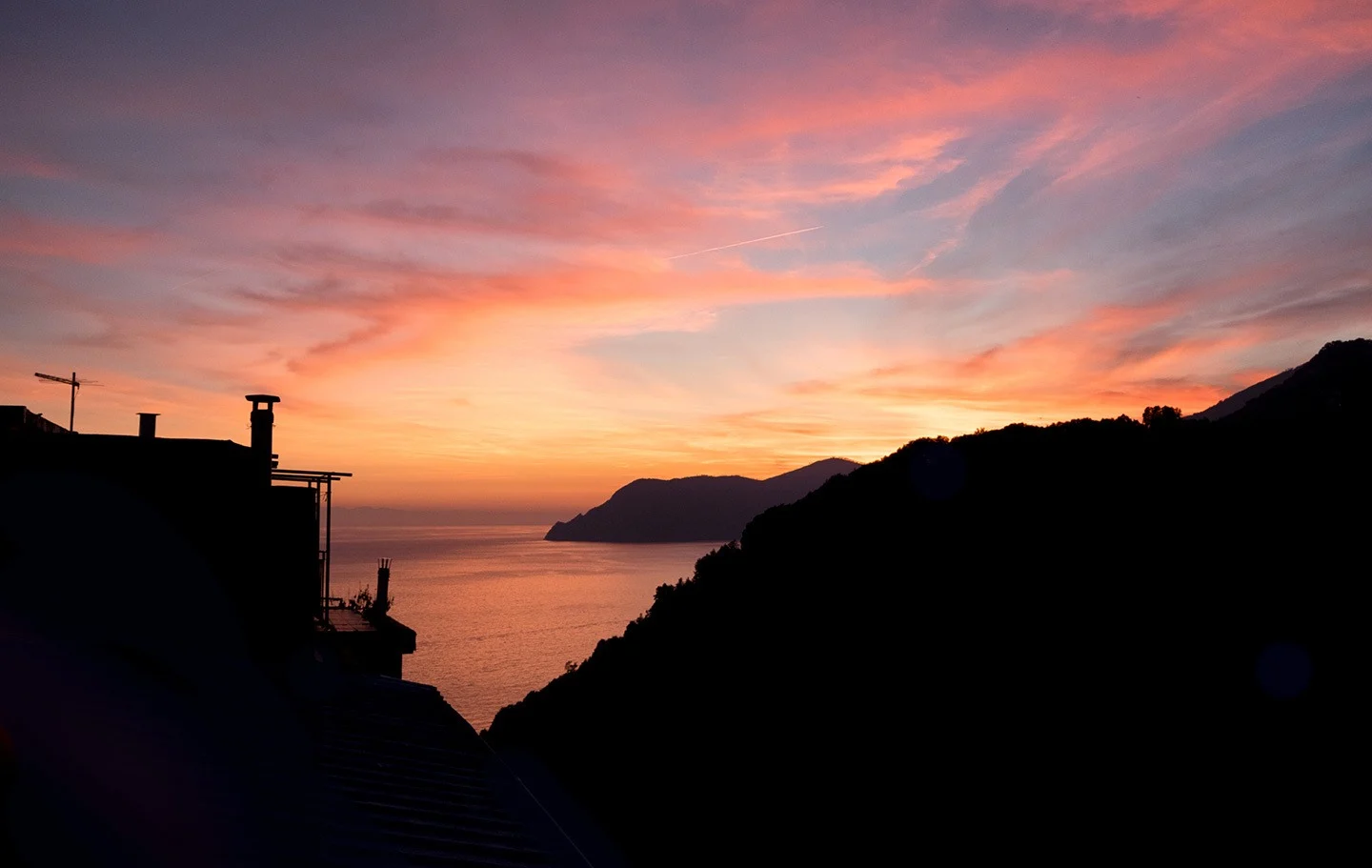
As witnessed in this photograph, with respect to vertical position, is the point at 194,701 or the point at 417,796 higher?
the point at 194,701

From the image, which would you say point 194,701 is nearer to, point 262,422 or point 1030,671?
point 262,422

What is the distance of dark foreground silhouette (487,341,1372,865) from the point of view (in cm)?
1845

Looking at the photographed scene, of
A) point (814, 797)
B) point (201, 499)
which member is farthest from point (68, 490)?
point (814, 797)

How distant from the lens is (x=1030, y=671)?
76.2 ft

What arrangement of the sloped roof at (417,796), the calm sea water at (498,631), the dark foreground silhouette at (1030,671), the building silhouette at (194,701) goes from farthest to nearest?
the calm sea water at (498,631)
the dark foreground silhouette at (1030,671)
the sloped roof at (417,796)
the building silhouette at (194,701)

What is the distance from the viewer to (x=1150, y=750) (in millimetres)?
19078

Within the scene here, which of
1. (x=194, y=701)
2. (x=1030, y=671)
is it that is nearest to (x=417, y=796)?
(x=194, y=701)

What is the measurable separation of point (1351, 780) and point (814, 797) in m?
11.9

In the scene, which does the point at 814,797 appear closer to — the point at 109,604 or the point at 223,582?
the point at 223,582

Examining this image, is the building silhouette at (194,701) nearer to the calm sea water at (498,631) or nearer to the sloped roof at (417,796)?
the sloped roof at (417,796)

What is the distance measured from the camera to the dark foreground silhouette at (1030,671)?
18.5m

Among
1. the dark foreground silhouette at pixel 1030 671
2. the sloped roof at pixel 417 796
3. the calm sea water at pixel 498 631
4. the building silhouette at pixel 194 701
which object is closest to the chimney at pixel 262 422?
the building silhouette at pixel 194 701

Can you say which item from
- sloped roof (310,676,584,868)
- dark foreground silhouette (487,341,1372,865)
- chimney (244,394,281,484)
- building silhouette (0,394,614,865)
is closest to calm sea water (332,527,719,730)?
dark foreground silhouette (487,341,1372,865)

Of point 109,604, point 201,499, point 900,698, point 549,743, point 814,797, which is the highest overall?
point 201,499
